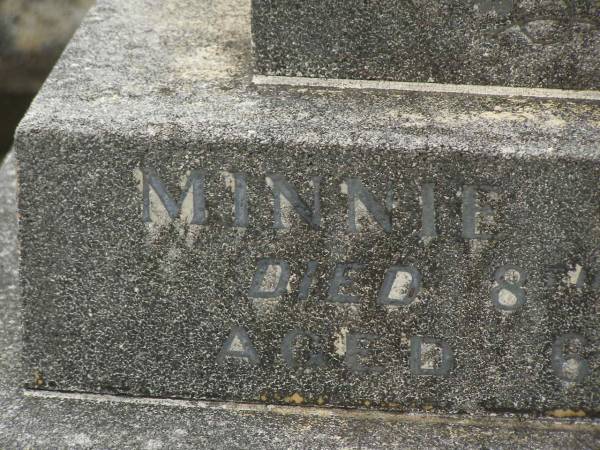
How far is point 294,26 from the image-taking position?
1.74 metres

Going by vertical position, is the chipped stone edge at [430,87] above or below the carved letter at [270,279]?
above

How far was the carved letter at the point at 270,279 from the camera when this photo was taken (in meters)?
1.72

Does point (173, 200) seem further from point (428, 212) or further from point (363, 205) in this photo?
point (428, 212)

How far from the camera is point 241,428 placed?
173cm

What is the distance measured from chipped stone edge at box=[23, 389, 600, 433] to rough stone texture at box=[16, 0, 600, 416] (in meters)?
0.02

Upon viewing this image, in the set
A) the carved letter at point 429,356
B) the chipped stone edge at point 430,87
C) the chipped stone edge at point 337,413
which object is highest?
the chipped stone edge at point 430,87

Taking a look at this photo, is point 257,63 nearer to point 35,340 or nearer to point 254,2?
point 254,2

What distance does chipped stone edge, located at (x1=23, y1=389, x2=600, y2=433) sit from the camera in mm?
1750

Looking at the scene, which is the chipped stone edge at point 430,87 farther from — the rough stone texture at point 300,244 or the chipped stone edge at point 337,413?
the chipped stone edge at point 337,413

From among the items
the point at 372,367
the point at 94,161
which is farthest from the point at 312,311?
the point at 94,161

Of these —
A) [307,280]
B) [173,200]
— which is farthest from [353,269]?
[173,200]

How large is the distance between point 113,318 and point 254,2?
2.02 ft

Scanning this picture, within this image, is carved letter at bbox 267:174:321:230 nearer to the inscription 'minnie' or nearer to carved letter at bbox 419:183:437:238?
the inscription 'minnie'

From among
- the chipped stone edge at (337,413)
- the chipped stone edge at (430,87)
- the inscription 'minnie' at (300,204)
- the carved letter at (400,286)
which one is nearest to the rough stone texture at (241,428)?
the chipped stone edge at (337,413)
